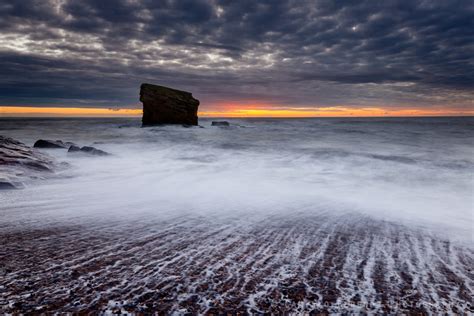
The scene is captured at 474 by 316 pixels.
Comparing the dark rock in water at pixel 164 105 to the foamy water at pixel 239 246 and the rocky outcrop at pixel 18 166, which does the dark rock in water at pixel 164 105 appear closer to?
the rocky outcrop at pixel 18 166

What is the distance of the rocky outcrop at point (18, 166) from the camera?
4.57m

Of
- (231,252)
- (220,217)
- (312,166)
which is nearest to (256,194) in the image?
(220,217)

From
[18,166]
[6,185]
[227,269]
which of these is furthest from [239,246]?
[18,166]

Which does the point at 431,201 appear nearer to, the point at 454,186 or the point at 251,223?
the point at 454,186

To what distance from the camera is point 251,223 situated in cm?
319

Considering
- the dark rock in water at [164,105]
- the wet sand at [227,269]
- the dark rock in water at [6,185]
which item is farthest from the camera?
the dark rock in water at [164,105]

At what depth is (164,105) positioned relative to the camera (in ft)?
105

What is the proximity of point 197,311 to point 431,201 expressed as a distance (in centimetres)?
504

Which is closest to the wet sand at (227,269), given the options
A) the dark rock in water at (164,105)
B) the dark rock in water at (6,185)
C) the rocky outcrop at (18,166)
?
the dark rock in water at (6,185)

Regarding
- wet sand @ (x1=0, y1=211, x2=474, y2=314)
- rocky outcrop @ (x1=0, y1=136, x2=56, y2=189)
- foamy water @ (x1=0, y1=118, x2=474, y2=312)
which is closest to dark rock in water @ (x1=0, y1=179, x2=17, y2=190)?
rocky outcrop @ (x1=0, y1=136, x2=56, y2=189)

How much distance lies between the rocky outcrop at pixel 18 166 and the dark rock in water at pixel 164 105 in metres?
25.3

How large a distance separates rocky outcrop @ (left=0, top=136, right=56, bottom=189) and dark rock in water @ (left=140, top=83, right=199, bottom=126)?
994 inches

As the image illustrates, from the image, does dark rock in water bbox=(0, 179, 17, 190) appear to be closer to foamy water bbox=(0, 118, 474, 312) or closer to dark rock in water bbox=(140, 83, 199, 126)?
foamy water bbox=(0, 118, 474, 312)

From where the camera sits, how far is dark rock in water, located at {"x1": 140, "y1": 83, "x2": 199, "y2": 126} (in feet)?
103
